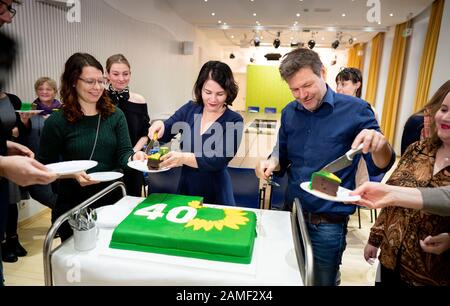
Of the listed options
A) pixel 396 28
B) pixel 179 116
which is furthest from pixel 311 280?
pixel 396 28

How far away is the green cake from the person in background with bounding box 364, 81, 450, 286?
1.77 feet

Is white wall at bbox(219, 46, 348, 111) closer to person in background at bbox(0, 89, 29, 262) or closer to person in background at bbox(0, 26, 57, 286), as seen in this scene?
person in background at bbox(0, 89, 29, 262)

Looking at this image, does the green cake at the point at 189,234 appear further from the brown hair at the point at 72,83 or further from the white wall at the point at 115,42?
the white wall at the point at 115,42

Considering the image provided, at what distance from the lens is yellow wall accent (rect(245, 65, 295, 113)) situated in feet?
37.4

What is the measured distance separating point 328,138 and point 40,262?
234 cm

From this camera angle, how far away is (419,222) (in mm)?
1071

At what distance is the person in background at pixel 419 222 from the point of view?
40.7 inches

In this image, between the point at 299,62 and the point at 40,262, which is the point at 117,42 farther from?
the point at 299,62

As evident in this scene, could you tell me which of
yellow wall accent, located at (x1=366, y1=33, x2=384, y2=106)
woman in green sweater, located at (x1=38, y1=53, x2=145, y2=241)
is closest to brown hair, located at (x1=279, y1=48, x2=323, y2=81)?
woman in green sweater, located at (x1=38, y1=53, x2=145, y2=241)

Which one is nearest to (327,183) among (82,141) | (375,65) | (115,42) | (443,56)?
(82,141)

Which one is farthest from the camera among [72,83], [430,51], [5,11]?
[430,51]

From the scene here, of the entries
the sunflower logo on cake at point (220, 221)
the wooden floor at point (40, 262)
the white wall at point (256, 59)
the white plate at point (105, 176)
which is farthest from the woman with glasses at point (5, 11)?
the white wall at point (256, 59)

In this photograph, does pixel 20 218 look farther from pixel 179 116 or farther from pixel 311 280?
pixel 311 280
